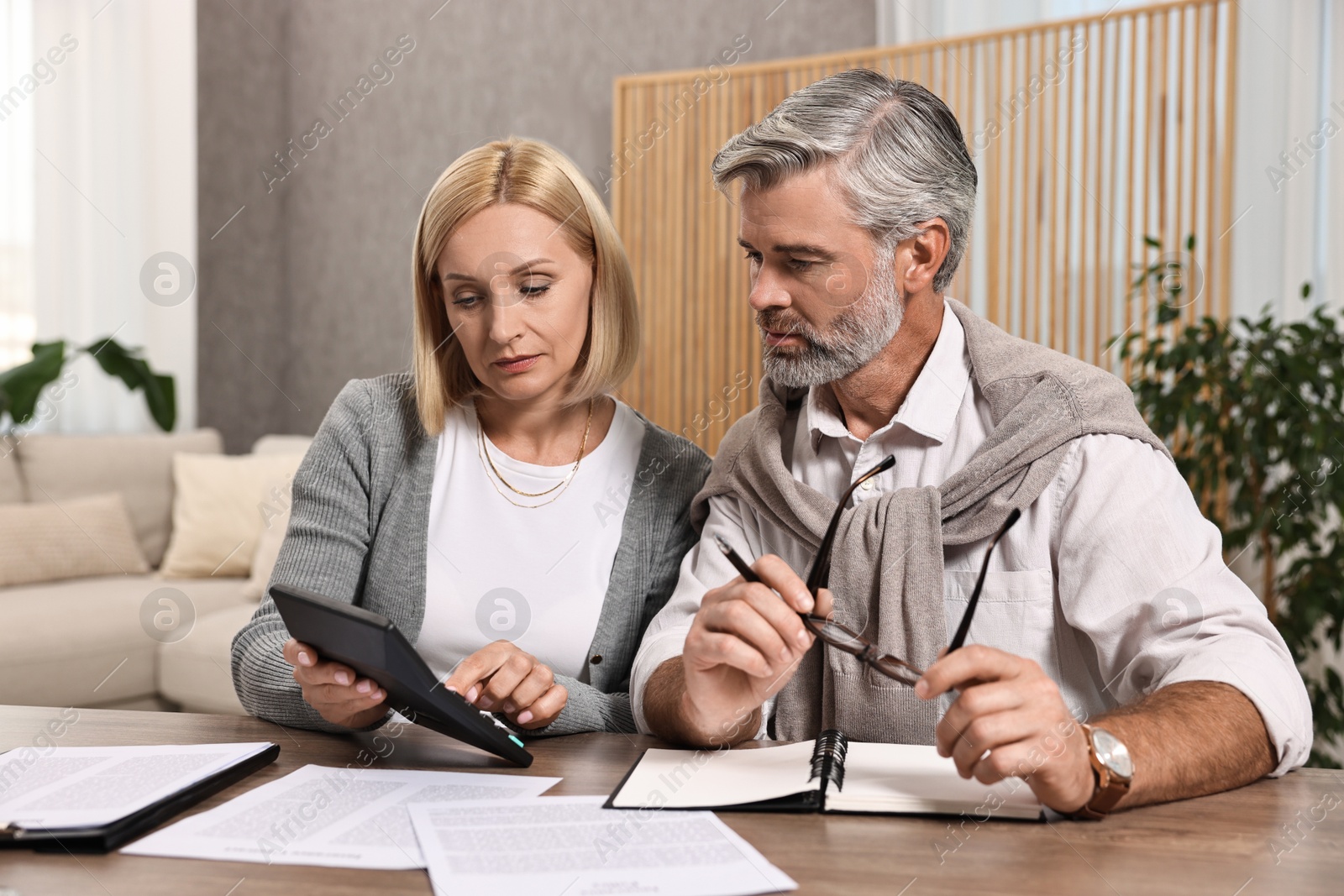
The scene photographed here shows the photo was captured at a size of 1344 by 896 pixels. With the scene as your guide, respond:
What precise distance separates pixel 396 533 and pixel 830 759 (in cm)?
77

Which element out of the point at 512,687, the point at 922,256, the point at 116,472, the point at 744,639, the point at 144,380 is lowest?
the point at 116,472

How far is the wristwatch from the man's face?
601 mm

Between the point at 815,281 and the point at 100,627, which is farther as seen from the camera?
the point at 100,627

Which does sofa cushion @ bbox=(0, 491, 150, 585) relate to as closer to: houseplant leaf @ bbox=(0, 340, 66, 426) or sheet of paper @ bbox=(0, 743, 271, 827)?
houseplant leaf @ bbox=(0, 340, 66, 426)

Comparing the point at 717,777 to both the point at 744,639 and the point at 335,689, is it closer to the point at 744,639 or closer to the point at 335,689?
the point at 744,639

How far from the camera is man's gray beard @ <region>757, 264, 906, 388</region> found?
4.50 feet

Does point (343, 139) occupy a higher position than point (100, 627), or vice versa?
point (343, 139)

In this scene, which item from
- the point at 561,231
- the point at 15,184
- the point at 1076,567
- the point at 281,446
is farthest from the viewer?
the point at 15,184

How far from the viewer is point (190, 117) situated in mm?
4781

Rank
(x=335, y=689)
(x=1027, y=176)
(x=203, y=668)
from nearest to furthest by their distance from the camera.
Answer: (x=335, y=689), (x=203, y=668), (x=1027, y=176)

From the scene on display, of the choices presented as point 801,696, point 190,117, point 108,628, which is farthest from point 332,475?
point 190,117

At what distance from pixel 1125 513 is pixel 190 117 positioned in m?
4.68

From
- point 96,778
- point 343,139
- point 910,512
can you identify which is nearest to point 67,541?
point 343,139

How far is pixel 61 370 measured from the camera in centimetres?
389
